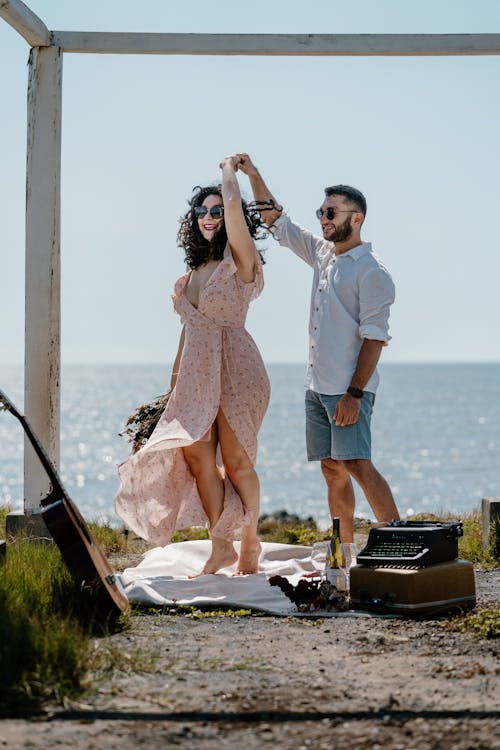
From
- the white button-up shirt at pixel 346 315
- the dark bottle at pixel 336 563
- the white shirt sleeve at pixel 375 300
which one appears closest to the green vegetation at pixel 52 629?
the dark bottle at pixel 336 563

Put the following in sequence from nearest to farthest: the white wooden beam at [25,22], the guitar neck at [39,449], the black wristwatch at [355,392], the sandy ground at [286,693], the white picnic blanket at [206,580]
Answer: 1. the sandy ground at [286,693]
2. the guitar neck at [39,449]
3. the white picnic blanket at [206,580]
4. the black wristwatch at [355,392]
5. the white wooden beam at [25,22]

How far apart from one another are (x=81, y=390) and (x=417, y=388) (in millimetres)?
28859

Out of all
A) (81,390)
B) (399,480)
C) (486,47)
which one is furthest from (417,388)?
(486,47)

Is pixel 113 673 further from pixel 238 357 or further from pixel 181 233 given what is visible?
pixel 181 233

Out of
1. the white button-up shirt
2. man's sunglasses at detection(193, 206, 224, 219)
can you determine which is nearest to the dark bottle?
the white button-up shirt

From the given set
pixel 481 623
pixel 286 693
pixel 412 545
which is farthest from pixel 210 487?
pixel 286 693

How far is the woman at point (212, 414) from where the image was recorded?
6.67 meters

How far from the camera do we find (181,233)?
6.94 metres

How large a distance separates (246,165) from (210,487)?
1.83m

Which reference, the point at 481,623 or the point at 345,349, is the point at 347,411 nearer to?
the point at 345,349

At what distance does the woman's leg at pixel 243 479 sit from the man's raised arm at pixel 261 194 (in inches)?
49.5

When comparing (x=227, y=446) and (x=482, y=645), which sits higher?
(x=227, y=446)

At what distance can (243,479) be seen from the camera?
6711 millimetres

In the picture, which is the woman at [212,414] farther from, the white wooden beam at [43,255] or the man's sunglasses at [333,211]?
the white wooden beam at [43,255]
